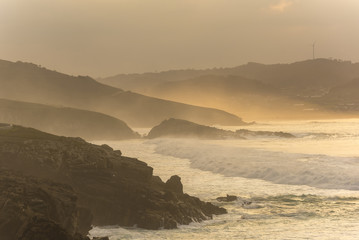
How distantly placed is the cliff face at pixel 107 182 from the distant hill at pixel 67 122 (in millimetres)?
111025

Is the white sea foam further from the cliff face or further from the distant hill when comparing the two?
the distant hill

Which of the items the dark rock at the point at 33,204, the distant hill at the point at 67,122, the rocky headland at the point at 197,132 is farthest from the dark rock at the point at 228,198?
the distant hill at the point at 67,122

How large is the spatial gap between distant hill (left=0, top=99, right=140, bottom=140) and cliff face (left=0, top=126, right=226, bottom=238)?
111 meters

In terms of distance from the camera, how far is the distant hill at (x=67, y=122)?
154 metres

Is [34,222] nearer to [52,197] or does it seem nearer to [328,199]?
[52,197]

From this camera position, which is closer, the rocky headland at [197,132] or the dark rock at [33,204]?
the dark rock at [33,204]

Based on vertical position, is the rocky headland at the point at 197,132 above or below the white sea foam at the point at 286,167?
above

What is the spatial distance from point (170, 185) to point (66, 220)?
1162 cm

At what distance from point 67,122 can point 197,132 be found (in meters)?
43.3

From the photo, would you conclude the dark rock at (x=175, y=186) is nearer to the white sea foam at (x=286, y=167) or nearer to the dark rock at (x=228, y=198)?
the dark rock at (x=228, y=198)

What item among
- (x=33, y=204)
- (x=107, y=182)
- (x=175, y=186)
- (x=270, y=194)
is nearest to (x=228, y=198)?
(x=175, y=186)

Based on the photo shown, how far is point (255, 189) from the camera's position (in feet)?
149

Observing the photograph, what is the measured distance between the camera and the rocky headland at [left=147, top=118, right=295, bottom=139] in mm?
131500

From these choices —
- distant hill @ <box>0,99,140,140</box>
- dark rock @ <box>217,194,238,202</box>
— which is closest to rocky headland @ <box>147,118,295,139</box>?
distant hill @ <box>0,99,140,140</box>
